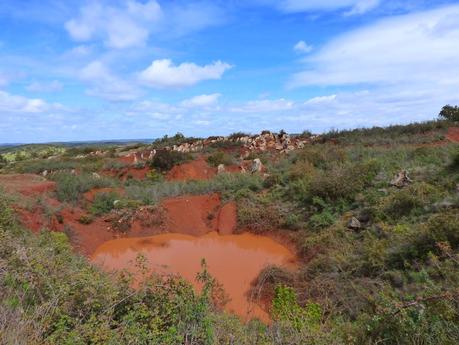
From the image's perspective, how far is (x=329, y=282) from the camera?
7160 mm

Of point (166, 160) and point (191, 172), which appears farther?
point (166, 160)

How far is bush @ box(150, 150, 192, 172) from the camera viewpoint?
1856 centimetres

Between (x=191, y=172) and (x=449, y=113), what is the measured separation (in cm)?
1771

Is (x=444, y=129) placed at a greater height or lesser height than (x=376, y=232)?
greater

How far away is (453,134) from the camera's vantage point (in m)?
19.9

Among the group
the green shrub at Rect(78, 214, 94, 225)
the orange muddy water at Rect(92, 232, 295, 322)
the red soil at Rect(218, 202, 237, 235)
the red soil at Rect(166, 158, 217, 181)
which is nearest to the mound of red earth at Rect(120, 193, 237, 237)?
the red soil at Rect(218, 202, 237, 235)

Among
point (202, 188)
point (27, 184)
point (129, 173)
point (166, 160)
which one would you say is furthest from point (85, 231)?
point (166, 160)

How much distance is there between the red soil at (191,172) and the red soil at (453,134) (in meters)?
12.1

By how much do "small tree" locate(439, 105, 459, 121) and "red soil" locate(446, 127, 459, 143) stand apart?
320 cm

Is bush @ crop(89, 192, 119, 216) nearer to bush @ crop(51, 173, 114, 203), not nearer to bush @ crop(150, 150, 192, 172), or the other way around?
bush @ crop(51, 173, 114, 203)

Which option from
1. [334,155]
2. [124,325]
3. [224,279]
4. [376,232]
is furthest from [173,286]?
[334,155]

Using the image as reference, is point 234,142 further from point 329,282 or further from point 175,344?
point 175,344

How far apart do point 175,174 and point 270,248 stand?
8410 millimetres

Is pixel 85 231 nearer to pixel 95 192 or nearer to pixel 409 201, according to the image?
pixel 95 192
